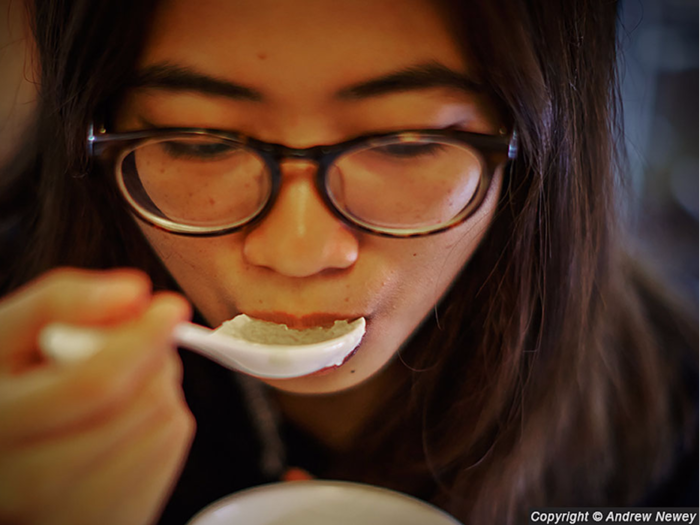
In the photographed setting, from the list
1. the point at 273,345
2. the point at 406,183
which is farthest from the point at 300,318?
the point at 406,183

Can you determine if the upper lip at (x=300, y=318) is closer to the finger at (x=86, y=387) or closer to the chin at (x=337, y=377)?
the chin at (x=337, y=377)

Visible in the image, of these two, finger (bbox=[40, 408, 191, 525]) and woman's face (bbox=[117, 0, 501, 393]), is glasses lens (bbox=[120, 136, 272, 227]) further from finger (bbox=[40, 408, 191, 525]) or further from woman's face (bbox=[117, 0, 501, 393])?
finger (bbox=[40, 408, 191, 525])

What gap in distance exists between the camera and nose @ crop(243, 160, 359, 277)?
0.49 metres

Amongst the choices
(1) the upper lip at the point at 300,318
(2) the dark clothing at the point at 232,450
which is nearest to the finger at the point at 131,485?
(1) the upper lip at the point at 300,318

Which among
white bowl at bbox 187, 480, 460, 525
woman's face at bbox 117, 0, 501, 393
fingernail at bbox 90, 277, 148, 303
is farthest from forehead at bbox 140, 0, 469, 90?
white bowl at bbox 187, 480, 460, 525

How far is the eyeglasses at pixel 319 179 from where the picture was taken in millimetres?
513

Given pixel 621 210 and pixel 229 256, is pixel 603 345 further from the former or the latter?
pixel 229 256

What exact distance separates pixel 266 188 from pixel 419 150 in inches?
6.0

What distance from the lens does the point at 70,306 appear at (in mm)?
368

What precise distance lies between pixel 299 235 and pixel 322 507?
0.25 meters

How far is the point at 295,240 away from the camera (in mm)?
491

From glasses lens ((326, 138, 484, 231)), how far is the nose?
0.02 metres

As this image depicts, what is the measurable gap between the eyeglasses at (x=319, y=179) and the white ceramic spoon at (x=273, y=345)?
99 mm

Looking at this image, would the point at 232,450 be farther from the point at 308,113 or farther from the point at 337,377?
the point at 308,113
